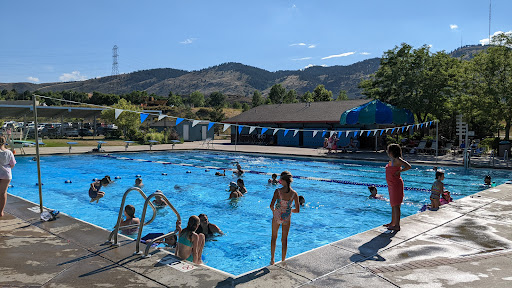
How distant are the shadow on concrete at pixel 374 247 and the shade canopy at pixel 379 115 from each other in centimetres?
2101

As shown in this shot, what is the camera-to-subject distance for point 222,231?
32.7 feet

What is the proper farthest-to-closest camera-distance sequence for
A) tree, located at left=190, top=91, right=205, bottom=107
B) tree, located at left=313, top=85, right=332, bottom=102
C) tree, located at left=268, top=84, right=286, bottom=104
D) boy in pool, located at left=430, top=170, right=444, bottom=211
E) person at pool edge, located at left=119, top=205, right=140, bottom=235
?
tree, located at left=190, top=91, right=205, bottom=107 < tree, located at left=268, top=84, right=286, bottom=104 < tree, located at left=313, top=85, right=332, bottom=102 < boy in pool, located at left=430, top=170, right=444, bottom=211 < person at pool edge, located at left=119, top=205, right=140, bottom=235

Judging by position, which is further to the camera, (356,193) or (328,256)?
(356,193)

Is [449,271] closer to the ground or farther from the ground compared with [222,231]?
farther from the ground

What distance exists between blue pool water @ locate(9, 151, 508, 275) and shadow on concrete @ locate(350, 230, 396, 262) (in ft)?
8.88

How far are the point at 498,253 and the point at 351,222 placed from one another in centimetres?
565

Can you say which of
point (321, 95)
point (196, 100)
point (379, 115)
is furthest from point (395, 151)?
point (196, 100)

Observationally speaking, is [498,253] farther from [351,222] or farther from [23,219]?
[23,219]

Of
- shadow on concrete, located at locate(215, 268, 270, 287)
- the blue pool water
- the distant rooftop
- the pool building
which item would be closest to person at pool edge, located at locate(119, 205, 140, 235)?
the blue pool water

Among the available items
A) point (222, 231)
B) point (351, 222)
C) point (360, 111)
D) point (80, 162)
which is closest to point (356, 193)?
point (351, 222)

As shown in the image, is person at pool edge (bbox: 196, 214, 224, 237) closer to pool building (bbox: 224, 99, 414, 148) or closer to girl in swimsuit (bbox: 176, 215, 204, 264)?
girl in swimsuit (bbox: 176, 215, 204, 264)

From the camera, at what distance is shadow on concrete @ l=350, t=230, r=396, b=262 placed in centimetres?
526

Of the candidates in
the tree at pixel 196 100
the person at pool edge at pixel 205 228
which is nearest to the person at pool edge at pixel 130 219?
the person at pool edge at pixel 205 228

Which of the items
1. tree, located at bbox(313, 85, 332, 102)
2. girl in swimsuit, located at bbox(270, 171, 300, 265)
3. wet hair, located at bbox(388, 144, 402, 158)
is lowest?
girl in swimsuit, located at bbox(270, 171, 300, 265)
